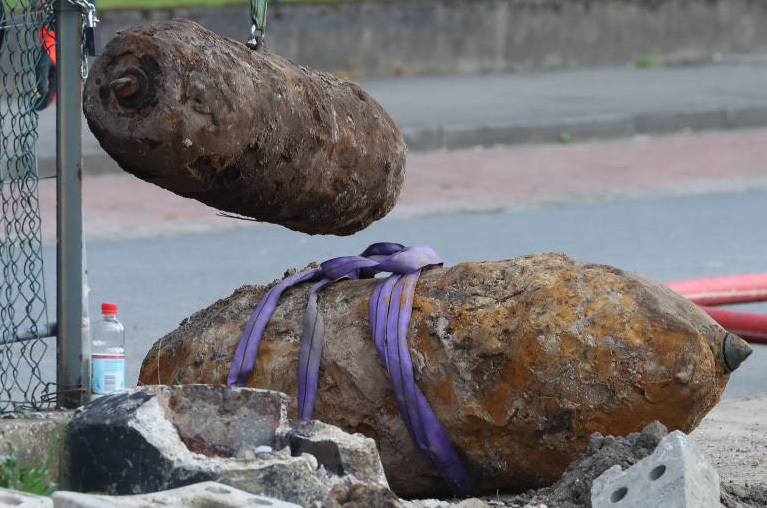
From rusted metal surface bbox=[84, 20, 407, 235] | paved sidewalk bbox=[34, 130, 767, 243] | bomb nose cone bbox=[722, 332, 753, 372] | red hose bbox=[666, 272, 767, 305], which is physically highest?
rusted metal surface bbox=[84, 20, 407, 235]

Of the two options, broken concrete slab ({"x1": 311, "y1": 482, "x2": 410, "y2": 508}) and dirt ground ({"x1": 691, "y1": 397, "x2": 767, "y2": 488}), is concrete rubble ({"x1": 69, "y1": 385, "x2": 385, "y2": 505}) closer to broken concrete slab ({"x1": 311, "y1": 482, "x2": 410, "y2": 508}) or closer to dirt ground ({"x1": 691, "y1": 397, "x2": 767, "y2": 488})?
broken concrete slab ({"x1": 311, "y1": 482, "x2": 410, "y2": 508})

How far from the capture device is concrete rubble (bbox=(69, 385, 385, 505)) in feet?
12.2

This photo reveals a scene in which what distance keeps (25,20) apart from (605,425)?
2216mm

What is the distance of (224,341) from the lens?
15.4 feet

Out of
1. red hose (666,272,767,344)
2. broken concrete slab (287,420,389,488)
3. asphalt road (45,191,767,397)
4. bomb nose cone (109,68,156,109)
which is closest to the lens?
broken concrete slab (287,420,389,488)

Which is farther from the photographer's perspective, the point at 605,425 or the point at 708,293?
the point at 708,293

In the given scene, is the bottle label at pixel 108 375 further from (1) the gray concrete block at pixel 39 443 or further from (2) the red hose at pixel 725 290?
(2) the red hose at pixel 725 290

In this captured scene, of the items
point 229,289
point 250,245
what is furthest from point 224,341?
point 250,245

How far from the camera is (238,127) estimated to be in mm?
4285

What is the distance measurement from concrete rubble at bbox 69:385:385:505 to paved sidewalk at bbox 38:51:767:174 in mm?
7563

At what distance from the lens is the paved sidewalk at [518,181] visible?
404 inches

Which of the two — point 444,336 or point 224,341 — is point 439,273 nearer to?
point 444,336

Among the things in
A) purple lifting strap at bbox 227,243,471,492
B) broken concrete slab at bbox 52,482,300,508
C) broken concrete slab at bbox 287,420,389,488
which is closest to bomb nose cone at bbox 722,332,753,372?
purple lifting strap at bbox 227,243,471,492

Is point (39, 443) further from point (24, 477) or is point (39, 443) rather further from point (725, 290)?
point (725, 290)
